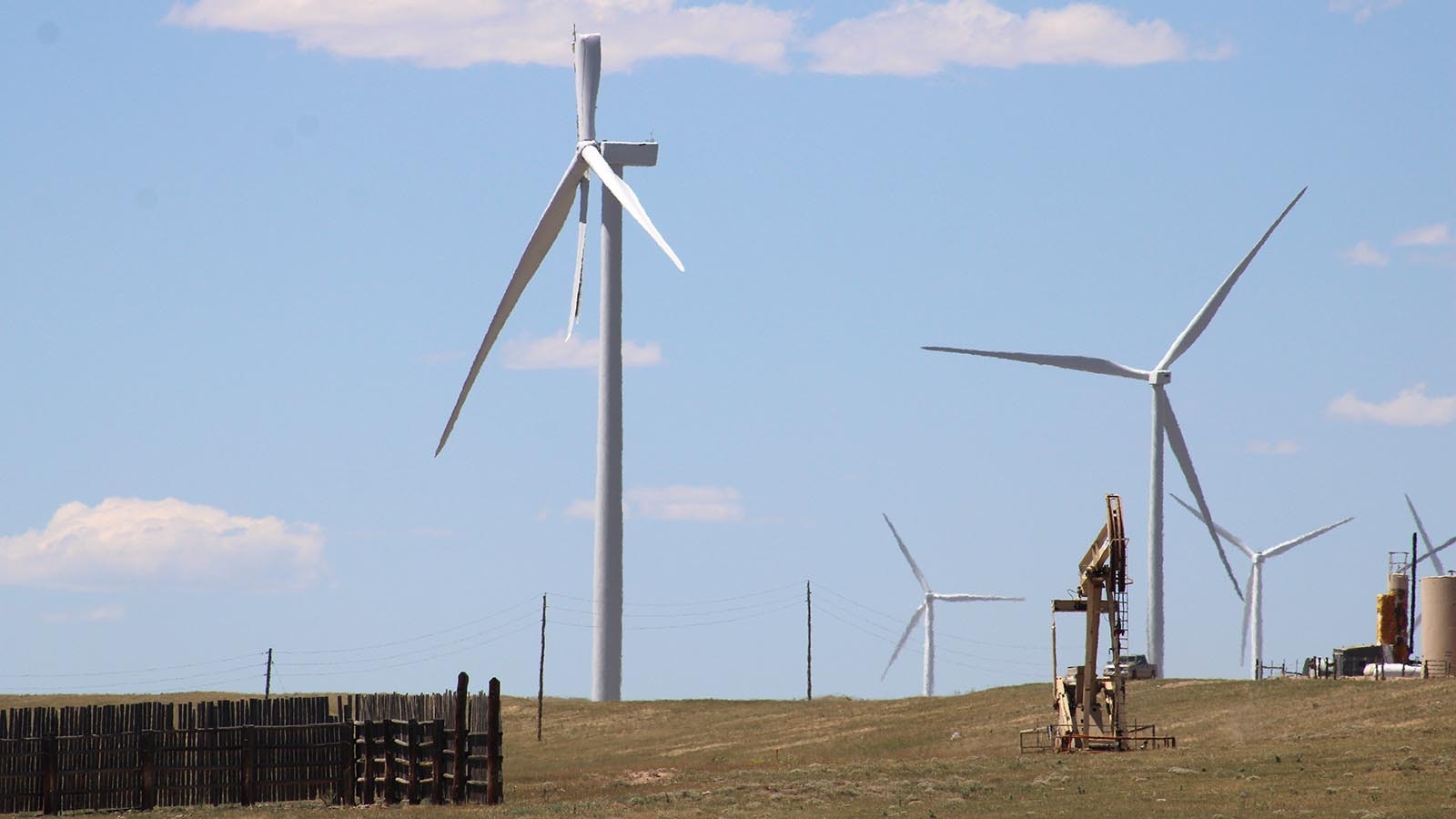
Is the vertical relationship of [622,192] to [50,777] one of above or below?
above

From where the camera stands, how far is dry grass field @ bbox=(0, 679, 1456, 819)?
38.7 meters

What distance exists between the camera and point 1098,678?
5744cm

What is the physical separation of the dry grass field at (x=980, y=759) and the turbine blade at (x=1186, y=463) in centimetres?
1162

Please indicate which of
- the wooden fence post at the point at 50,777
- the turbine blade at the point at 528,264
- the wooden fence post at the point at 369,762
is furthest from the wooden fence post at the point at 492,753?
the turbine blade at the point at 528,264

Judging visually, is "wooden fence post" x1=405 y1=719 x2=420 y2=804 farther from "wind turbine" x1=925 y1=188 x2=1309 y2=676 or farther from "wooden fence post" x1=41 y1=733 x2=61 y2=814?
"wind turbine" x1=925 y1=188 x2=1309 y2=676

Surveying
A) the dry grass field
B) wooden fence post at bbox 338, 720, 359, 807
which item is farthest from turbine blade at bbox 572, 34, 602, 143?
wooden fence post at bbox 338, 720, 359, 807

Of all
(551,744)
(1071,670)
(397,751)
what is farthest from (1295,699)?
(397,751)

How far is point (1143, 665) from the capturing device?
85.5 m

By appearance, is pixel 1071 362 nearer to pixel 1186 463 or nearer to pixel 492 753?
pixel 1186 463

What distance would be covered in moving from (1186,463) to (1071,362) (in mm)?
8044

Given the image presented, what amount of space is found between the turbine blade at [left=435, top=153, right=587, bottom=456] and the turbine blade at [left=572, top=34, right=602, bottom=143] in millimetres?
4584

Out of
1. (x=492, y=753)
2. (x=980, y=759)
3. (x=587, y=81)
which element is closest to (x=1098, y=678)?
(x=980, y=759)

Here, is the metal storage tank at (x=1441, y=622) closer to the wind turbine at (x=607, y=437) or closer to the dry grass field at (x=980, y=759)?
the dry grass field at (x=980, y=759)

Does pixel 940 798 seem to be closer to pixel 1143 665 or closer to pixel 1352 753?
pixel 1352 753
